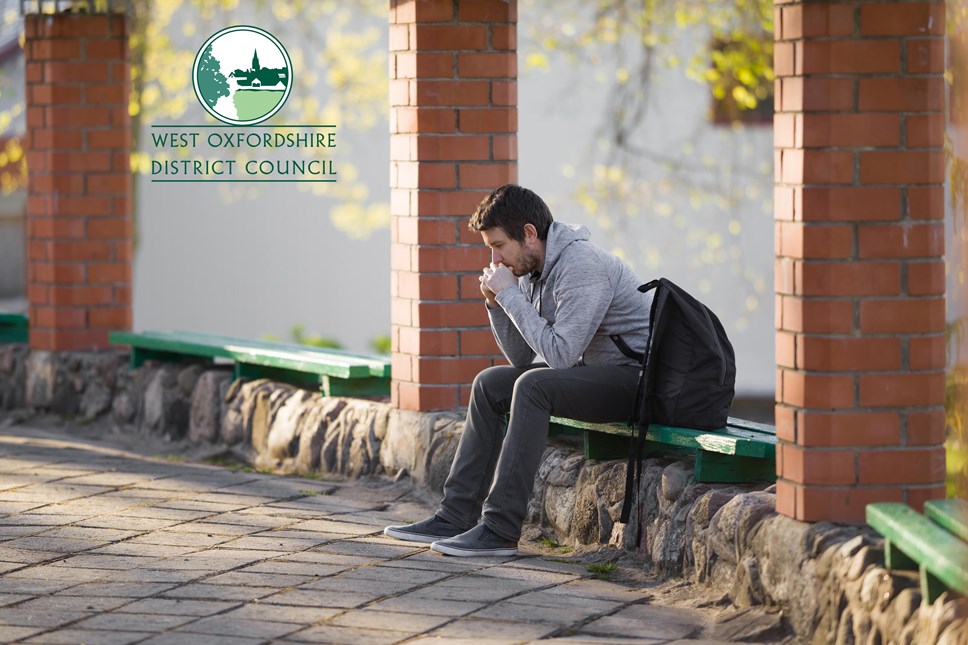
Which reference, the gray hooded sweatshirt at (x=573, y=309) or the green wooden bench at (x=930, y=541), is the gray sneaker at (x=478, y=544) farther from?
the green wooden bench at (x=930, y=541)

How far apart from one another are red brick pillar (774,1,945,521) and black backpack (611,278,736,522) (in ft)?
2.23

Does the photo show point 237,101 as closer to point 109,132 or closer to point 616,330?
point 109,132

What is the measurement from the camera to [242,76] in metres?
8.02

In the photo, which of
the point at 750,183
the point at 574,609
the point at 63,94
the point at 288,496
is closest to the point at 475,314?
the point at 288,496

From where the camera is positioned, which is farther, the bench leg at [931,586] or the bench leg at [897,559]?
the bench leg at [897,559]

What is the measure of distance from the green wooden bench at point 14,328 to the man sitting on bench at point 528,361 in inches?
166

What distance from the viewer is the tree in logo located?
7871mm

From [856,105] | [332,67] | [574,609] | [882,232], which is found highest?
[332,67]

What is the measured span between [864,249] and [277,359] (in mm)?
3413

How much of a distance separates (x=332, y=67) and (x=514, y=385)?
805 cm

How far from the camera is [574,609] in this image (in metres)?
4.54

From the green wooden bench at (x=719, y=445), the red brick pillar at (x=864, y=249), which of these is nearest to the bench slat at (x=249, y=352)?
the green wooden bench at (x=719, y=445)

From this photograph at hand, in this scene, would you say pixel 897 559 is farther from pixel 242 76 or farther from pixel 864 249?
pixel 242 76

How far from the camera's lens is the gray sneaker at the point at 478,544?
516 centimetres
